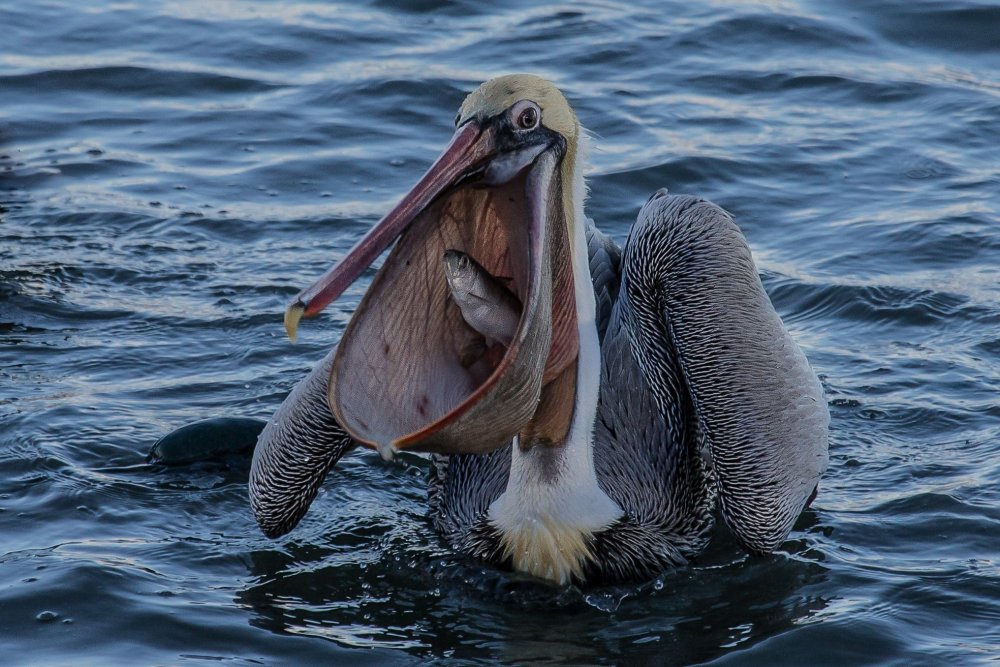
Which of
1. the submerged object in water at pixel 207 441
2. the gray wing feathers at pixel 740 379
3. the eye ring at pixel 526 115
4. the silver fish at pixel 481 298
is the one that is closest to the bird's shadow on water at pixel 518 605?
the gray wing feathers at pixel 740 379

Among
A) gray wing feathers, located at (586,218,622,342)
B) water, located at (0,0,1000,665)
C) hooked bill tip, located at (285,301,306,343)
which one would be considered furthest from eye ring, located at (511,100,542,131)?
water, located at (0,0,1000,665)

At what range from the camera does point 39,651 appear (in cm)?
556

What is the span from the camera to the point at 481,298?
5031 millimetres

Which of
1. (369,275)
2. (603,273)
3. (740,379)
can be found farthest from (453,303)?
(369,275)

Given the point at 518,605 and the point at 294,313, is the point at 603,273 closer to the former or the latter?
the point at 518,605

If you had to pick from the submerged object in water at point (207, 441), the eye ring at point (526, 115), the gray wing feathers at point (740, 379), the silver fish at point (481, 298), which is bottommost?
the submerged object in water at point (207, 441)

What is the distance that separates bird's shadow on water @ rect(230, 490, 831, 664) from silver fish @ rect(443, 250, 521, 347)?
1201 mm

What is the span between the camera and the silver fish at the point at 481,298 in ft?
16.3

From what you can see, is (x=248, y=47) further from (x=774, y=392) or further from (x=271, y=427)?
(x=774, y=392)

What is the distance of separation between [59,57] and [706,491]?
7731mm

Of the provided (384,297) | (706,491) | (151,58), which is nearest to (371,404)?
(384,297)

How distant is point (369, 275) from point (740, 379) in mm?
3793

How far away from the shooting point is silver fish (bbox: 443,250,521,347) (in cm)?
498

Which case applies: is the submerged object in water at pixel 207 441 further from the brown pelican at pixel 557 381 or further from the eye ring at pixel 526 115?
the eye ring at pixel 526 115
